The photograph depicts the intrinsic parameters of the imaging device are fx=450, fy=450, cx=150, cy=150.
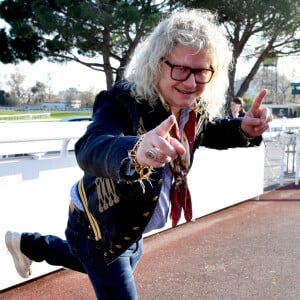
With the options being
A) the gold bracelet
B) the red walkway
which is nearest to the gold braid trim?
the gold bracelet

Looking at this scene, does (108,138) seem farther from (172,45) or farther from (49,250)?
(49,250)

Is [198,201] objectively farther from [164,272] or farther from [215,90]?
[215,90]

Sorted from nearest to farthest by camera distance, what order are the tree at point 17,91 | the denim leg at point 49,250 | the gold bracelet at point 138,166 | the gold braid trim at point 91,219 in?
the gold bracelet at point 138,166 → the gold braid trim at point 91,219 → the denim leg at point 49,250 → the tree at point 17,91

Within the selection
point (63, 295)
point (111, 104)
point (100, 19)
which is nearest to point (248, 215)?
point (63, 295)

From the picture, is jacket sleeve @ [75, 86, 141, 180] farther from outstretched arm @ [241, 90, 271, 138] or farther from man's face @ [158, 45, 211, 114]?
outstretched arm @ [241, 90, 271, 138]

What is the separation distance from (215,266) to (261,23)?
20.5 metres

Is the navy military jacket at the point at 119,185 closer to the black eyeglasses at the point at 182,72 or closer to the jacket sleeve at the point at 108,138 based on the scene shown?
the jacket sleeve at the point at 108,138

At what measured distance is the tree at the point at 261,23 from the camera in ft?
69.1

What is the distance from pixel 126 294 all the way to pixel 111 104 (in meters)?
0.94

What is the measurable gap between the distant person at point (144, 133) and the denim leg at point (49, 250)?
52 cm

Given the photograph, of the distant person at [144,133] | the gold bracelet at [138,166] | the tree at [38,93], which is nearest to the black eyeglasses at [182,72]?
the distant person at [144,133]

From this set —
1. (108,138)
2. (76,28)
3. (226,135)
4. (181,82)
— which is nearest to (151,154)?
(108,138)

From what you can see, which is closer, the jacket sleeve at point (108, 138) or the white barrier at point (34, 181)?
the jacket sleeve at point (108, 138)

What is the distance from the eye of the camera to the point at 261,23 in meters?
22.5
